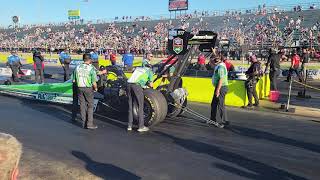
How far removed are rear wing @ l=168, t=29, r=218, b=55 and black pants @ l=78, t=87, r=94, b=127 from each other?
247 centimetres

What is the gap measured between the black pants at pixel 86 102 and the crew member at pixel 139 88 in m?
0.88

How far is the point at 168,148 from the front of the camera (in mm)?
7711

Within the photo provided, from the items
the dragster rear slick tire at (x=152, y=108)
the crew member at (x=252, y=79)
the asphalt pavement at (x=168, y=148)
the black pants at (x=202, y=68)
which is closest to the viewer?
the asphalt pavement at (x=168, y=148)

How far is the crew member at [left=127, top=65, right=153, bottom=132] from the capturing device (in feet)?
29.7

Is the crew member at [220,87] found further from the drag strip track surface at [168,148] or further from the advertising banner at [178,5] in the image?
the advertising banner at [178,5]

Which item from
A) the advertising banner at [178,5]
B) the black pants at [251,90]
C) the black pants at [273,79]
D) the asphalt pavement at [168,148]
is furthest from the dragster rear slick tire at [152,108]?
the advertising banner at [178,5]

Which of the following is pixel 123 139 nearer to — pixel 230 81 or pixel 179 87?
pixel 179 87

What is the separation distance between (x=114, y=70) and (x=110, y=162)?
443cm

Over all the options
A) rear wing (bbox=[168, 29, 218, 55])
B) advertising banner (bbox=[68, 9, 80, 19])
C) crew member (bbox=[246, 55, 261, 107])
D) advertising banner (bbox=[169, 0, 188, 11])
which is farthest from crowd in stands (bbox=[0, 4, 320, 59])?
rear wing (bbox=[168, 29, 218, 55])

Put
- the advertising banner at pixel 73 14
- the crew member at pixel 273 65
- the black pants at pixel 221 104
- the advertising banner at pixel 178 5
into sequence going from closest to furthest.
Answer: the black pants at pixel 221 104, the crew member at pixel 273 65, the advertising banner at pixel 178 5, the advertising banner at pixel 73 14

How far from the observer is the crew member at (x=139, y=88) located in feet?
29.7

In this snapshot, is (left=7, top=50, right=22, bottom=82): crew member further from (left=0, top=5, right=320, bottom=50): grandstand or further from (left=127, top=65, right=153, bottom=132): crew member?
(left=0, top=5, right=320, bottom=50): grandstand

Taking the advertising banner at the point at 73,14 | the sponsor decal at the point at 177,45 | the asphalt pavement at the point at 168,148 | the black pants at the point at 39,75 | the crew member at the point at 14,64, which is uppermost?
the advertising banner at the point at 73,14

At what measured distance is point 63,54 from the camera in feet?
62.6
